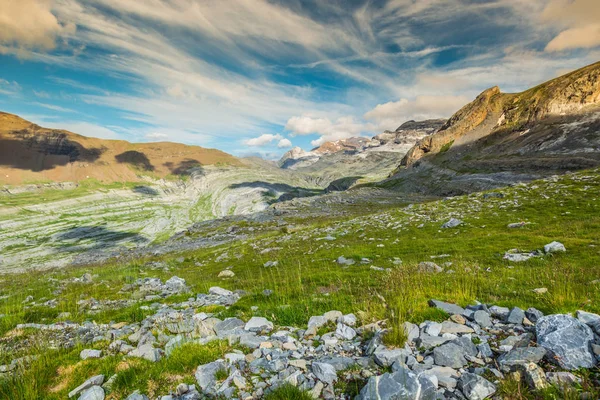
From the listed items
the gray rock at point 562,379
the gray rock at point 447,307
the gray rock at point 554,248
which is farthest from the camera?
the gray rock at point 554,248

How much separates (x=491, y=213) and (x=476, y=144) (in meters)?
140

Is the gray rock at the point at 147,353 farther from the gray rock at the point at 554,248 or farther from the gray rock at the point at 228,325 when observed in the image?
the gray rock at the point at 554,248

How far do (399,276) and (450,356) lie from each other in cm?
628

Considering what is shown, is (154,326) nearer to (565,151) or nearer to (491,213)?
(491,213)

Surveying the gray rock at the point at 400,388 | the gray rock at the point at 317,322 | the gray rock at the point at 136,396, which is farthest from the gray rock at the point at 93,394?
the gray rock at the point at 400,388

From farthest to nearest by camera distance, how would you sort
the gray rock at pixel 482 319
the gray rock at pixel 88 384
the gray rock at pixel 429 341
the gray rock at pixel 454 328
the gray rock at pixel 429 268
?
the gray rock at pixel 429 268, the gray rock at pixel 482 319, the gray rock at pixel 454 328, the gray rock at pixel 429 341, the gray rock at pixel 88 384

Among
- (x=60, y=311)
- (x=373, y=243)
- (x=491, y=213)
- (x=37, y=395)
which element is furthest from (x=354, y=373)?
(x=491, y=213)

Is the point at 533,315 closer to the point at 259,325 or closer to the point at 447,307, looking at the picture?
the point at 447,307

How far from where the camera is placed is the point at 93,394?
553cm

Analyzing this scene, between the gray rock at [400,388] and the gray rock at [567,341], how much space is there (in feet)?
8.08

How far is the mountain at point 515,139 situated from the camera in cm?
8431

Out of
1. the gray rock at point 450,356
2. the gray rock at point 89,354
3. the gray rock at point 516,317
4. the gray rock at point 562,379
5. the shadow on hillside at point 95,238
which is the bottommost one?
the shadow on hillside at point 95,238

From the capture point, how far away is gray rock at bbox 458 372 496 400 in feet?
14.6

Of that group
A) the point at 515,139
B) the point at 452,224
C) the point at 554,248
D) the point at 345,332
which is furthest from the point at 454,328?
the point at 515,139
